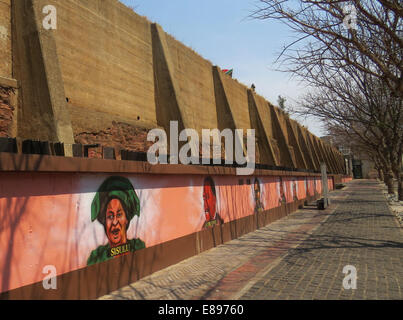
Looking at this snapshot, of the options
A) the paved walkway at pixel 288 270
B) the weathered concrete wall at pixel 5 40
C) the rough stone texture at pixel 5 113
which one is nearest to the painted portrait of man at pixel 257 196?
the paved walkway at pixel 288 270

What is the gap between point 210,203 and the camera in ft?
33.2

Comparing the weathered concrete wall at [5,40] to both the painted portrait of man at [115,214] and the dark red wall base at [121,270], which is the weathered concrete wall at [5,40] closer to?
the painted portrait of man at [115,214]

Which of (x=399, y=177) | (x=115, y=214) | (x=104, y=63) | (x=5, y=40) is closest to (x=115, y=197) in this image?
(x=115, y=214)

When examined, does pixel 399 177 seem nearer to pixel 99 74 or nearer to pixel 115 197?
pixel 99 74

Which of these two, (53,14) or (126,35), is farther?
(126,35)

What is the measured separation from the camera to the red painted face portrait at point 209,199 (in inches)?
388

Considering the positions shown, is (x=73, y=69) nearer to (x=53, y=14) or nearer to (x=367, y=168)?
(x=53, y=14)

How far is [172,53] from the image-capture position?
12.9m

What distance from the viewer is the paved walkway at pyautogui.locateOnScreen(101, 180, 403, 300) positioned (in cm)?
564

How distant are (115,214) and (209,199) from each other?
4368 millimetres

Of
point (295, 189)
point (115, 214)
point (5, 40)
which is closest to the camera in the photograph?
point (115, 214)

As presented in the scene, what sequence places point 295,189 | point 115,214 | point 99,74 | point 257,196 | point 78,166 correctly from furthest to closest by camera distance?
1. point 295,189
2. point 257,196
3. point 99,74
4. point 115,214
5. point 78,166
